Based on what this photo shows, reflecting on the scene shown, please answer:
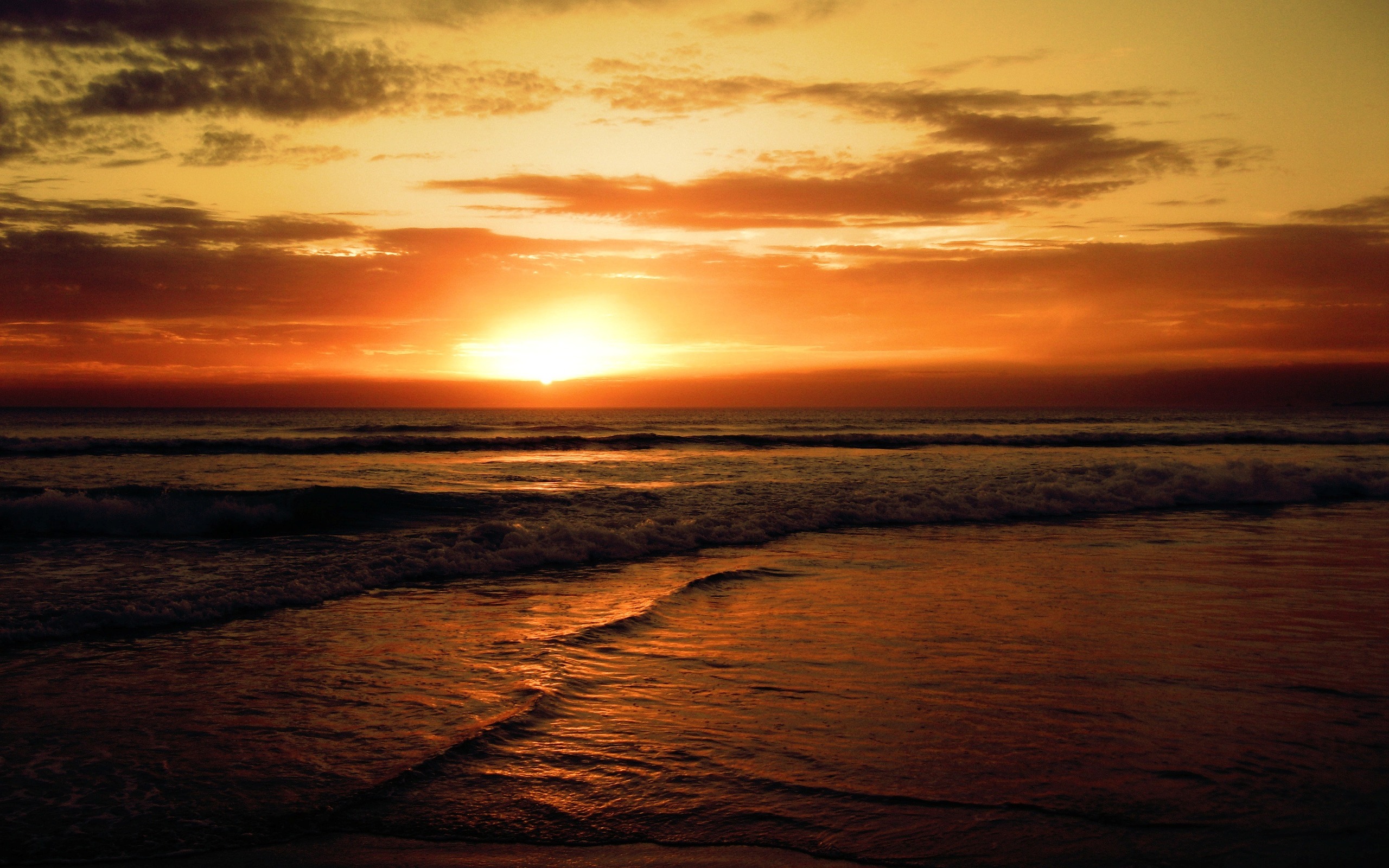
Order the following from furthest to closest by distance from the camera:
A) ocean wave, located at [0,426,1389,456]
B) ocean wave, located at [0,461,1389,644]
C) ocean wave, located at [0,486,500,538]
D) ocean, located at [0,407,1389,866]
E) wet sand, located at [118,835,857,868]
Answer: ocean wave, located at [0,426,1389,456] < ocean wave, located at [0,486,500,538] < ocean wave, located at [0,461,1389,644] < ocean, located at [0,407,1389,866] < wet sand, located at [118,835,857,868]

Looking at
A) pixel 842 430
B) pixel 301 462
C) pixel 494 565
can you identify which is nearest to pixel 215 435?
pixel 301 462

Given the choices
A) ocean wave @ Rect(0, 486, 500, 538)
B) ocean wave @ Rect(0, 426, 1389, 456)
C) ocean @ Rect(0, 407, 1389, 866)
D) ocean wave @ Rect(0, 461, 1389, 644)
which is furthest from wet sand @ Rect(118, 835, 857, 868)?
ocean wave @ Rect(0, 426, 1389, 456)

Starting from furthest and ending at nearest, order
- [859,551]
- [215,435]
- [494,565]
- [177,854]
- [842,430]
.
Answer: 1. [842,430]
2. [215,435]
3. [859,551]
4. [494,565]
5. [177,854]

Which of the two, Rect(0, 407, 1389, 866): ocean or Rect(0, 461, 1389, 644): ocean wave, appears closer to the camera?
Rect(0, 407, 1389, 866): ocean

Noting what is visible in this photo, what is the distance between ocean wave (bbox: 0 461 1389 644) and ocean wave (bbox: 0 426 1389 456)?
1900 centimetres

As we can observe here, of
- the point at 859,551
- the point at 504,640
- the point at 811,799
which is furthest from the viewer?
the point at 859,551

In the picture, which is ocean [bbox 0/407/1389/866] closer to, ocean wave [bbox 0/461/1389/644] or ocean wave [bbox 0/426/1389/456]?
ocean wave [bbox 0/461/1389/644]

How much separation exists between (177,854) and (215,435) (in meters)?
47.8

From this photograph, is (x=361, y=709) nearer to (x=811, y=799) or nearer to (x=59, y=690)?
(x=59, y=690)

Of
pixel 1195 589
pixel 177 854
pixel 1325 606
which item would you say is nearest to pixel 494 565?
pixel 177 854

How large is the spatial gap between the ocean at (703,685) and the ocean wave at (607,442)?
21.0 meters

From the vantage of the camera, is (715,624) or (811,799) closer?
(811,799)

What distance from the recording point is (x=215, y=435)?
44750mm

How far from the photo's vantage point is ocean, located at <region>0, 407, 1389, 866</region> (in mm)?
3834
